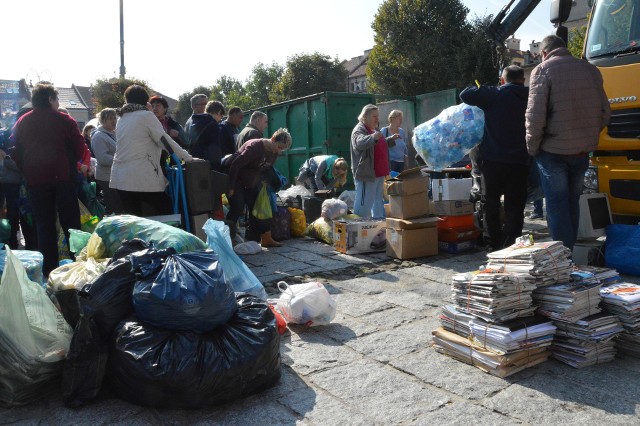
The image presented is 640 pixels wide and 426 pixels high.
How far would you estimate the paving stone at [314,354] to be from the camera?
10.5 ft

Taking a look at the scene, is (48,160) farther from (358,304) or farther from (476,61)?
(476,61)

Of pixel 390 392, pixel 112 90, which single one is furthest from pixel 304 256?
pixel 112 90

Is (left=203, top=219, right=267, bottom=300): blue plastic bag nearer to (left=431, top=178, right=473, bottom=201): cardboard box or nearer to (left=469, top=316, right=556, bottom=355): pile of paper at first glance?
(left=469, top=316, right=556, bottom=355): pile of paper

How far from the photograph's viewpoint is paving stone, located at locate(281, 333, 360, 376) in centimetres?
321

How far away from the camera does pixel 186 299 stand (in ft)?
8.79

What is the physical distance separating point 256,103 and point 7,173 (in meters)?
50.6

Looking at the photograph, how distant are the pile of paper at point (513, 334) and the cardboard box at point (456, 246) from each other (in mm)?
3087

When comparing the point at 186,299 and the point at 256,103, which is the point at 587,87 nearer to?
the point at 186,299

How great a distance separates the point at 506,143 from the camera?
5473mm

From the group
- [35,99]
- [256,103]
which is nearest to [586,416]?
[35,99]

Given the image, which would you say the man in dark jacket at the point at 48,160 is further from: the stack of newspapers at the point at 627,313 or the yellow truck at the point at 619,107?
the yellow truck at the point at 619,107

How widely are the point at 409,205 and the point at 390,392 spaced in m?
3.40

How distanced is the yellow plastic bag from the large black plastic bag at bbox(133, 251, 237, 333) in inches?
186

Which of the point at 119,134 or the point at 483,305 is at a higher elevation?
the point at 119,134
